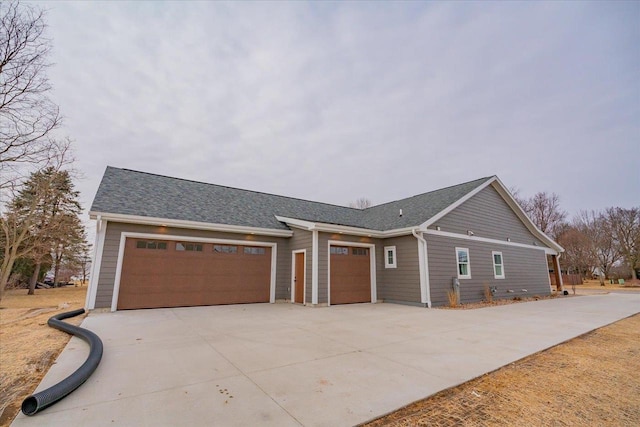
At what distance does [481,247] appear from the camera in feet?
40.3

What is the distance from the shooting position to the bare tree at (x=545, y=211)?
2902 cm

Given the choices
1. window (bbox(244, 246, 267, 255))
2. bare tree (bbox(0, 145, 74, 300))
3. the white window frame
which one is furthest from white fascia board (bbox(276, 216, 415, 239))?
bare tree (bbox(0, 145, 74, 300))

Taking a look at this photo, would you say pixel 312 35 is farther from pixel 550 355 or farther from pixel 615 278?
pixel 615 278

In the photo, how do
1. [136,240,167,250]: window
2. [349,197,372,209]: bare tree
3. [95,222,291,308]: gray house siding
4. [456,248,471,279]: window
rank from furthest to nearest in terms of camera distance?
[349,197,372,209]: bare tree
[456,248,471,279]: window
[136,240,167,250]: window
[95,222,291,308]: gray house siding

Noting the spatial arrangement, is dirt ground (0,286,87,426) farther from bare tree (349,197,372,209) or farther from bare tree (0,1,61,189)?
bare tree (349,197,372,209)

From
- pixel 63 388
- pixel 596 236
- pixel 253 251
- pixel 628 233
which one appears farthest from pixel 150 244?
pixel 628 233

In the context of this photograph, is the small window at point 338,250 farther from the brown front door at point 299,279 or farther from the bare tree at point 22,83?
the bare tree at point 22,83

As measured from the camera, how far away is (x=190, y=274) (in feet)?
30.3

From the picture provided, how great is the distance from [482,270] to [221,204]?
11350 millimetres

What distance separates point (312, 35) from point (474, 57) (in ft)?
20.2

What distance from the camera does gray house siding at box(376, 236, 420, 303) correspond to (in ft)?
33.6

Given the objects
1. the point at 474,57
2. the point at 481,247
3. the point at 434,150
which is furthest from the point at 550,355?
the point at 434,150

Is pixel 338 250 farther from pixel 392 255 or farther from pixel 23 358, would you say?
pixel 23 358

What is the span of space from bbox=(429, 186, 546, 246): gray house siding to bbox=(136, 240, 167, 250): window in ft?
31.3
